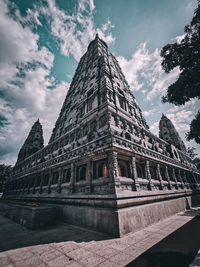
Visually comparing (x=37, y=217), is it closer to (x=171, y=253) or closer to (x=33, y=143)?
(x=171, y=253)

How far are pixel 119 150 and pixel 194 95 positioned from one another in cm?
1189

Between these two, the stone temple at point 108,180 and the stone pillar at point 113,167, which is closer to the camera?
the stone temple at point 108,180

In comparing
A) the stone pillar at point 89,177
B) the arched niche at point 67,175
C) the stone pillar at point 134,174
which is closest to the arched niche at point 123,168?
the stone pillar at point 134,174

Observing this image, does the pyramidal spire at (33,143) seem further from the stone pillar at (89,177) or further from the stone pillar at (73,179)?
the stone pillar at (89,177)

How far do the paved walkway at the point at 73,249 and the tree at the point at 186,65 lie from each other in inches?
565

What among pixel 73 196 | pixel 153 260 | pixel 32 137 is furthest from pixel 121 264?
pixel 32 137

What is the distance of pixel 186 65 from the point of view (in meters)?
13.9

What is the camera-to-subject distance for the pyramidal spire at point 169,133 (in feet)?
125

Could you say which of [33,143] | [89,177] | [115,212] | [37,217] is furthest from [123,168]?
[33,143]

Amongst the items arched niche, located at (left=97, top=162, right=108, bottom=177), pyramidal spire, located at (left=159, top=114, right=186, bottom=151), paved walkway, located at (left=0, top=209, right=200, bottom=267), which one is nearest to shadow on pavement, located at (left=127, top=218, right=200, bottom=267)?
paved walkway, located at (left=0, top=209, right=200, bottom=267)

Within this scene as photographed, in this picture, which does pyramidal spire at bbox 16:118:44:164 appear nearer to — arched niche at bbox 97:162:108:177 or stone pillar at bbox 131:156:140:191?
arched niche at bbox 97:162:108:177

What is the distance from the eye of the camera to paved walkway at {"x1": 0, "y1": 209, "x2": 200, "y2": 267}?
4.27 metres

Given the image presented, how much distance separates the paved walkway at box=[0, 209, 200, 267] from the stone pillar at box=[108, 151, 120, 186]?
2.98m

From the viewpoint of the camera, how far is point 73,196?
10367mm
